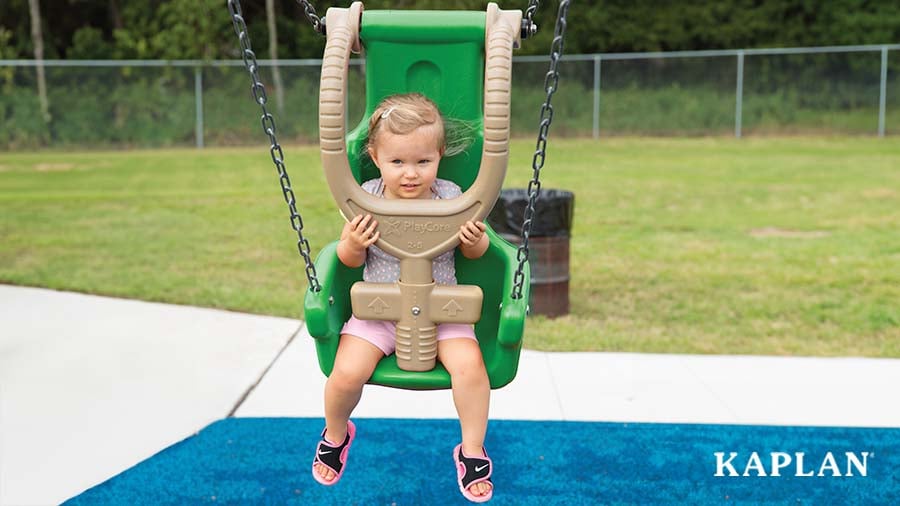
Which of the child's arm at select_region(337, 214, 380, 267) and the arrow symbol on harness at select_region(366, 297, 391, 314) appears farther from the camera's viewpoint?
the arrow symbol on harness at select_region(366, 297, 391, 314)

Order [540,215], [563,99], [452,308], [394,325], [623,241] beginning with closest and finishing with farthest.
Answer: [452,308], [394,325], [540,215], [623,241], [563,99]

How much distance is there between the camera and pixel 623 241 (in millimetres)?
9477

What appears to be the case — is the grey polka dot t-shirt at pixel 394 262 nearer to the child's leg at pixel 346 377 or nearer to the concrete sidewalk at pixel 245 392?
the child's leg at pixel 346 377

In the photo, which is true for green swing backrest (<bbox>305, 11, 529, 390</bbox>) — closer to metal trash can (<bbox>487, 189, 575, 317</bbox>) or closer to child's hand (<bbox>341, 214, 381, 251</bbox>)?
child's hand (<bbox>341, 214, 381, 251</bbox>)

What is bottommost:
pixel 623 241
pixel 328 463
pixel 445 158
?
pixel 623 241

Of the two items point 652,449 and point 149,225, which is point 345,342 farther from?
point 149,225

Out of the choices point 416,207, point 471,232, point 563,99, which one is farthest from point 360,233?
point 563,99

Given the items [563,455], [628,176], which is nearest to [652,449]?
[563,455]

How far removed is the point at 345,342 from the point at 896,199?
10.8m

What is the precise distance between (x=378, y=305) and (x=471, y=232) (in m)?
0.35

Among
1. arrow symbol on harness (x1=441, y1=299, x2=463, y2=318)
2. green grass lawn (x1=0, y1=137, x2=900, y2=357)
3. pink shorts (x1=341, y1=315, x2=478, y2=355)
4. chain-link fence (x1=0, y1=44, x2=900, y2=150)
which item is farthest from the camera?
chain-link fence (x1=0, y1=44, x2=900, y2=150)

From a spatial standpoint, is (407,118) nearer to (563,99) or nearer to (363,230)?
(363,230)

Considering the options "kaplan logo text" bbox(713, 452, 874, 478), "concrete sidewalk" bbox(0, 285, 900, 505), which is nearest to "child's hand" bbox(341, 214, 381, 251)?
"concrete sidewalk" bbox(0, 285, 900, 505)

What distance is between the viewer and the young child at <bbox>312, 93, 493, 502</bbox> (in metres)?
2.66
